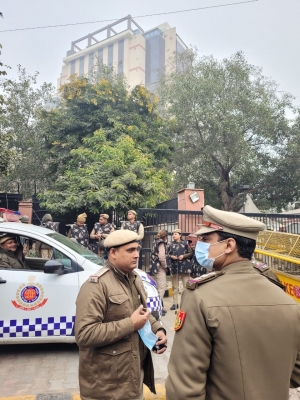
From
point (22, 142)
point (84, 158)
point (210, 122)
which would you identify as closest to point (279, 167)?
point (210, 122)

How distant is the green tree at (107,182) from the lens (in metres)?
11.4

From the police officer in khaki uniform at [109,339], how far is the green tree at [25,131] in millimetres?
15560

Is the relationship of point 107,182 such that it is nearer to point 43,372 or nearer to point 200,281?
point 43,372

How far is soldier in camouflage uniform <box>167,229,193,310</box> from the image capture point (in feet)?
22.0

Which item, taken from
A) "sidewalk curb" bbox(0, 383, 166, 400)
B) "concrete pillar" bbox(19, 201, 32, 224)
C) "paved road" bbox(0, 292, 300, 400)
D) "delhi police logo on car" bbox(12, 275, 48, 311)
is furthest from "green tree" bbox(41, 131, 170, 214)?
"sidewalk curb" bbox(0, 383, 166, 400)

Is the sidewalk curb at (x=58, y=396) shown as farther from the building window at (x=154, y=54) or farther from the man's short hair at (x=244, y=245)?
the building window at (x=154, y=54)

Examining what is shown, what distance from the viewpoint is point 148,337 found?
6.73 feet

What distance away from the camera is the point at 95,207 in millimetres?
11422

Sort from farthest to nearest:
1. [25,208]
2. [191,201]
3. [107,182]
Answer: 1. [25,208]
2. [107,182]
3. [191,201]

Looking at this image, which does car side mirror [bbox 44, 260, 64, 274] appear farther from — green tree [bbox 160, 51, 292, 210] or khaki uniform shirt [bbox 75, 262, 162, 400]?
green tree [bbox 160, 51, 292, 210]

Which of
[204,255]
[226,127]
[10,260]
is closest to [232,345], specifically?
[204,255]

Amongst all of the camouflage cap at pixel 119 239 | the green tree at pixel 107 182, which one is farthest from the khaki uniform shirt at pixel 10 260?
the green tree at pixel 107 182

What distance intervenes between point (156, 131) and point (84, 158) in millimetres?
4683

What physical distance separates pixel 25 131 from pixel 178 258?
1457cm
